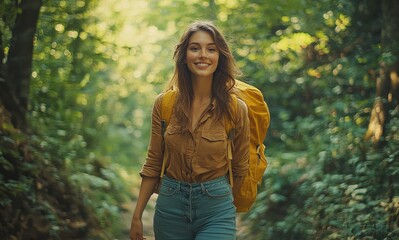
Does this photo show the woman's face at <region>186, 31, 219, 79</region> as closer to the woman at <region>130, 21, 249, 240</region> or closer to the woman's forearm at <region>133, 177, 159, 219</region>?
the woman at <region>130, 21, 249, 240</region>

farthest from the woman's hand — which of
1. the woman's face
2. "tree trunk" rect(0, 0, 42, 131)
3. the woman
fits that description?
"tree trunk" rect(0, 0, 42, 131)

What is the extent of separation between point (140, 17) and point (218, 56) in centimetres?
797

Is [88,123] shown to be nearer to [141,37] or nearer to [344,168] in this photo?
[141,37]

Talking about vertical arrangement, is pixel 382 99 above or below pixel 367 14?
below

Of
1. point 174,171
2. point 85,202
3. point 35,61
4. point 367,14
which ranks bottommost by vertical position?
point 85,202

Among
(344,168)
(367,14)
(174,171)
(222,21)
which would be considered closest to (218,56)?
(174,171)

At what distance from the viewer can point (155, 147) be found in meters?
3.45

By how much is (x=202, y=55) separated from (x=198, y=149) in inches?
22.5

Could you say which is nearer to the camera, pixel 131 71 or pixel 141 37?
pixel 141 37

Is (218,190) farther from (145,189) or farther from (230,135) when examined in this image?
(145,189)

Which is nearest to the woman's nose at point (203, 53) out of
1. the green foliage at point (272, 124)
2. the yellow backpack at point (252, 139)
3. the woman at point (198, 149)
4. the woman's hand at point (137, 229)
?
the woman at point (198, 149)

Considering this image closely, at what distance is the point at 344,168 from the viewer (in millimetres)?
6621

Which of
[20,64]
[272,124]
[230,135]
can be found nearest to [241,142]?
[230,135]

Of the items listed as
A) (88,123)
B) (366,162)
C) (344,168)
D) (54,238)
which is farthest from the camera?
(88,123)
